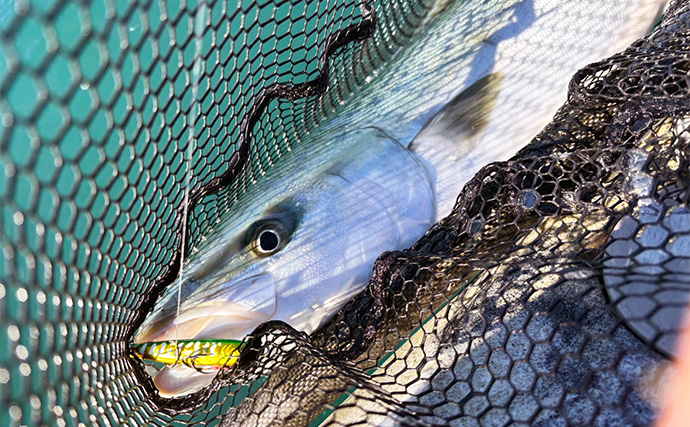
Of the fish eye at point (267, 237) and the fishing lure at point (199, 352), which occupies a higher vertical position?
the fish eye at point (267, 237)

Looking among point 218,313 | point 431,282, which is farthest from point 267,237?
point 431,282

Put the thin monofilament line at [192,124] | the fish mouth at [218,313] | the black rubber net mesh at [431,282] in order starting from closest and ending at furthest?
the black rubber net mesh at [431,282] < the thin monofilament line at [192,124] < the fish mouth at [218,313]

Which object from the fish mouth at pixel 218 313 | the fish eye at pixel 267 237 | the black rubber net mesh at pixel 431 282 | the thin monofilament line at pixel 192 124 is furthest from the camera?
the fish eye at pixel 267 237

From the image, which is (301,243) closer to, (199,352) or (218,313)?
(218,313)

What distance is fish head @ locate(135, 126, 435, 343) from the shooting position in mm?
1741

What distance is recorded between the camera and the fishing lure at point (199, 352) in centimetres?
171

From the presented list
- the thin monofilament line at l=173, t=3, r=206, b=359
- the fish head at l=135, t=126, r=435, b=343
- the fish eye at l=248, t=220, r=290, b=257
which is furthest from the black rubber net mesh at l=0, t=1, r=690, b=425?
the fish eye at l=248, t=220, r=290, b=257

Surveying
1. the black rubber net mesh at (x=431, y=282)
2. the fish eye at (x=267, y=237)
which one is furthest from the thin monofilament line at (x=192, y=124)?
the fish eye at (x=267, y=237)

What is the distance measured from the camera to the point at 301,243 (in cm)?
183

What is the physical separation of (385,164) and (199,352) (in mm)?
1030

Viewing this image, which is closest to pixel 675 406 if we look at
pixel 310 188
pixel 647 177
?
pixel 647 177

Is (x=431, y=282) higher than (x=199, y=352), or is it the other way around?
(x=199, y=352)

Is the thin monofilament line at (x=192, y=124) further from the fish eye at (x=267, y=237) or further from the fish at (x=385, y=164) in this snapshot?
the fish eye at (x=267, y=237)

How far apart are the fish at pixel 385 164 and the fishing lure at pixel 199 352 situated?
31 mm
